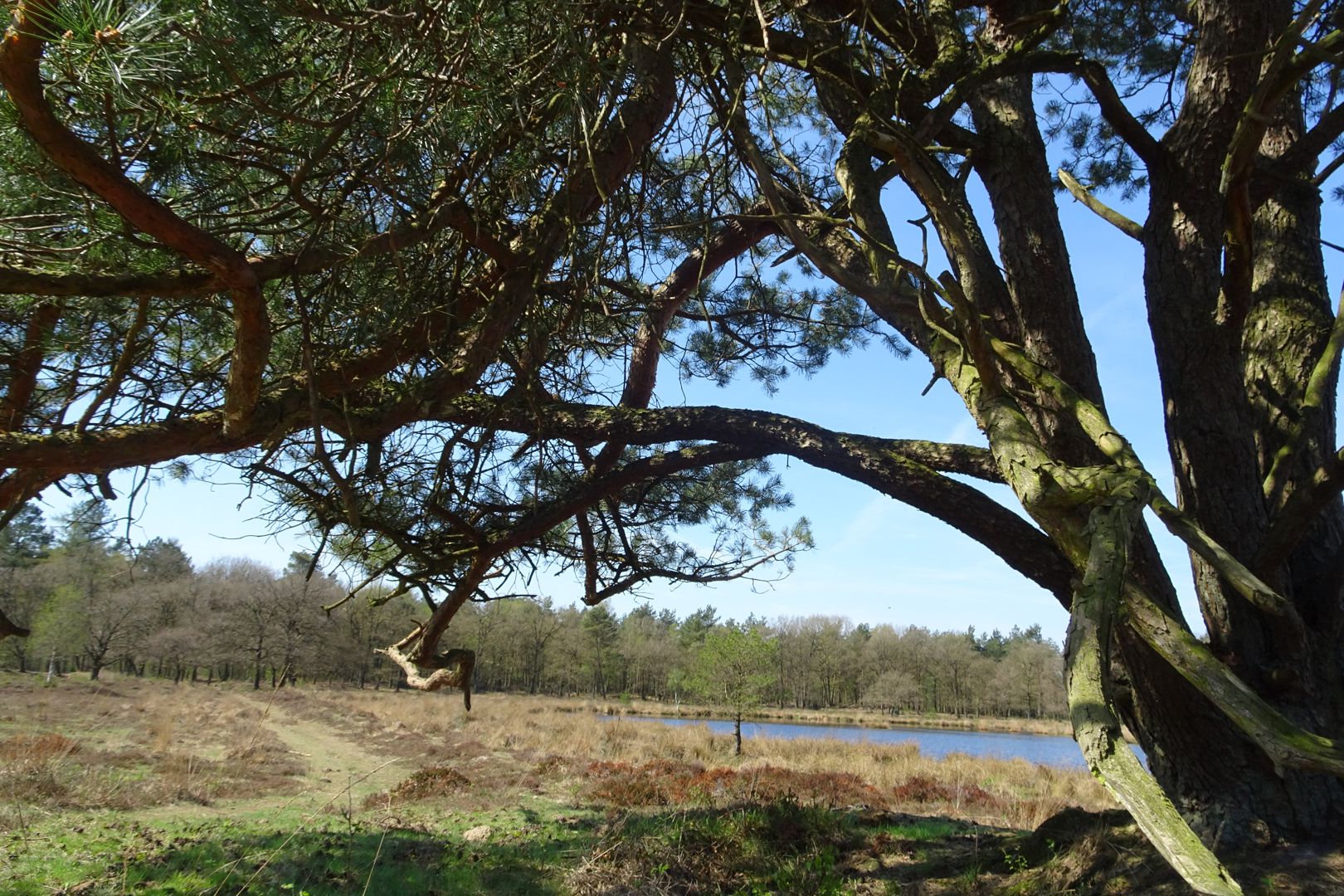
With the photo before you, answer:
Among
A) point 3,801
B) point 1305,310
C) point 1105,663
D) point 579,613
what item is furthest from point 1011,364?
point 579,613

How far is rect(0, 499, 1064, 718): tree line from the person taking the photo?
15.0 metres

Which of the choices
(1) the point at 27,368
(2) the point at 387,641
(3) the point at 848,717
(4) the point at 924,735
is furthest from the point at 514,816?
(3) the point at 848,717

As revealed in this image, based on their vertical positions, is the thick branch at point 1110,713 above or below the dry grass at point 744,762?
above

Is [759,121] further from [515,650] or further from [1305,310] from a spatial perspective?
[515,650]

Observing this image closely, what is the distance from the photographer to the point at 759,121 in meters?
3.91

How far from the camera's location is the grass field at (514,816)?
402cm

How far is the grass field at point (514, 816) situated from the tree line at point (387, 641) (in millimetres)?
1491

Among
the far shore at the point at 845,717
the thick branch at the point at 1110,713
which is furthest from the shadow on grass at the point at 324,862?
the far shore at the point at 845,717

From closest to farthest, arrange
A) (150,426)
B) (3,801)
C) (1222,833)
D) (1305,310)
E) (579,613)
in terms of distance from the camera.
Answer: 1. (150,426)
2. (1222,833)
3. (1305,310)
4. (3,801)
5. (579,613)

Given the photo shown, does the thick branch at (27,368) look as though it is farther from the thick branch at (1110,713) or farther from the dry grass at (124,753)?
the dry grass at (124,753)

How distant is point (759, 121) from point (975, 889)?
3.82m

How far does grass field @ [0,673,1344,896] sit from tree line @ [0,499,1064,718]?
149 cm

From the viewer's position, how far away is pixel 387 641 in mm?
26750

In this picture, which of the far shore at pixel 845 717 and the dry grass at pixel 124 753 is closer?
the dry grass at pixel 124 753
